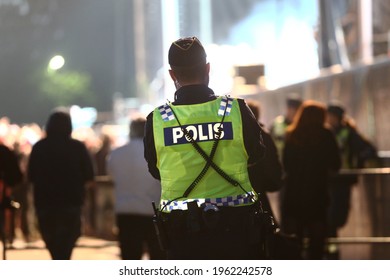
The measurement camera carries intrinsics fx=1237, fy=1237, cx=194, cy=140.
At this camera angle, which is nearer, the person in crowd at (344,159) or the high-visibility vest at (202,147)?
the high-visibility vest at (202,147)

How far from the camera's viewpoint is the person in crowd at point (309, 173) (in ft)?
28.9

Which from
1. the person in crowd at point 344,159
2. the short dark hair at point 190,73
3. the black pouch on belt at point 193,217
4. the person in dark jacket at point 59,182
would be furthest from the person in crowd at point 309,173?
the black pouch on belt at point 193,217

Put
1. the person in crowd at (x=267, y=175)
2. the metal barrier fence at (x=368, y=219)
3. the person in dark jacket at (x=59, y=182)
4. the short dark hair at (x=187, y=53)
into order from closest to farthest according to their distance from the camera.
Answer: the short dark hair at (x=187, y=53) < the person in crowd at (x=267, y=175) < the person in dark jacket at (x=59, y=182) < the metal barrier fence at (x=368, y=219)

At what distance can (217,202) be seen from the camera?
517cm

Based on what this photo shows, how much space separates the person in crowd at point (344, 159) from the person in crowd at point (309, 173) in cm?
78

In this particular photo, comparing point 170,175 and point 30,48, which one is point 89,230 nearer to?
point 30,48

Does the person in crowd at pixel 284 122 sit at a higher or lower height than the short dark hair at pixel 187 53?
lower

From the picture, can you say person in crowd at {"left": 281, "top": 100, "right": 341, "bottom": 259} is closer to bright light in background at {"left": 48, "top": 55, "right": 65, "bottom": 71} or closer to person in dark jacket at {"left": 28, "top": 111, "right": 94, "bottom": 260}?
person in dark jacket at {"left": 28, "top": 111, "right": 94, "bottom": 260}

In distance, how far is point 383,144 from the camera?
10852mm

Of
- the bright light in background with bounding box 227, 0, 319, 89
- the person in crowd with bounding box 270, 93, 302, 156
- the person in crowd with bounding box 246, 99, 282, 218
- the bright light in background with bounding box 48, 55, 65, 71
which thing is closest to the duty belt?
the person in crowd with bounding box 246, 99, 282, 218

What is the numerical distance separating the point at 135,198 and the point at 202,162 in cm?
294

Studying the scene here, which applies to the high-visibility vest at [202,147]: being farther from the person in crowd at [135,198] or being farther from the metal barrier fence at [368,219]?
the metal barrier fence at [368,219]

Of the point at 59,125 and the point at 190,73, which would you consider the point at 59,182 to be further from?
the point at 190,73

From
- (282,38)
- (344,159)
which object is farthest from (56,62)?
(282,38)
